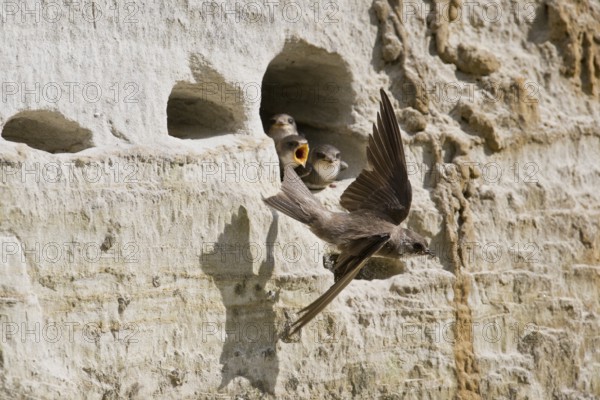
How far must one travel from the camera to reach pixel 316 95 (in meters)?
5.59

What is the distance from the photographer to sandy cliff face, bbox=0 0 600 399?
4.21 m

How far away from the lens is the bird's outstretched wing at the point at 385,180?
4785mm

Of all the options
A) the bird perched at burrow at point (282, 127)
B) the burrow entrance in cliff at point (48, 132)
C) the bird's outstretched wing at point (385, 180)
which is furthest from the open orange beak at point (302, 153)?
the burrow entrance in cliff at point (48, 132)

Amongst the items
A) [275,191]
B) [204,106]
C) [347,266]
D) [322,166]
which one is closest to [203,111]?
[204,106]

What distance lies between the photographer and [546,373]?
217 inches

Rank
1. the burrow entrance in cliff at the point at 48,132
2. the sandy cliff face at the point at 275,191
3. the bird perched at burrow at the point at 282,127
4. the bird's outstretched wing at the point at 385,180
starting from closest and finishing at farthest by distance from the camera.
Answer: the sandy cliff face at the point at 275,191 → the burrow entrance in cliff at the point at 48,132 → the bird's outstretched wing at the point at 385,180 → the bird perched at burrow at the point at 282,127

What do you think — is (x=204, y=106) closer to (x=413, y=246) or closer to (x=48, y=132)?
(x=48, y=132)

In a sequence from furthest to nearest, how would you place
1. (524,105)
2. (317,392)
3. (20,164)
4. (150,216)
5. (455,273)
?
(524,105), (455,273), (317,392), (150,216), (20,164)

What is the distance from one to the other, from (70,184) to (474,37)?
7.76ft

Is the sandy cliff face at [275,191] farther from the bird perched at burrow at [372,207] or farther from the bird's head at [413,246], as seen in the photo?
the bird's head at [413,246]

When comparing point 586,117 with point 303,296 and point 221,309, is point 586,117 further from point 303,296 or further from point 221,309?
Answer: point 221,309

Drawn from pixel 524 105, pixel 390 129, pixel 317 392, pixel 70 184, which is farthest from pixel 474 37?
pixel 70 184

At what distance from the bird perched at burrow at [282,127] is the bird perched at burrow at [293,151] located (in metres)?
0.12

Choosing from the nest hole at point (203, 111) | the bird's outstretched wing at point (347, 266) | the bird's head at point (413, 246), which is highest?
the nest hole at point (203, 111)
